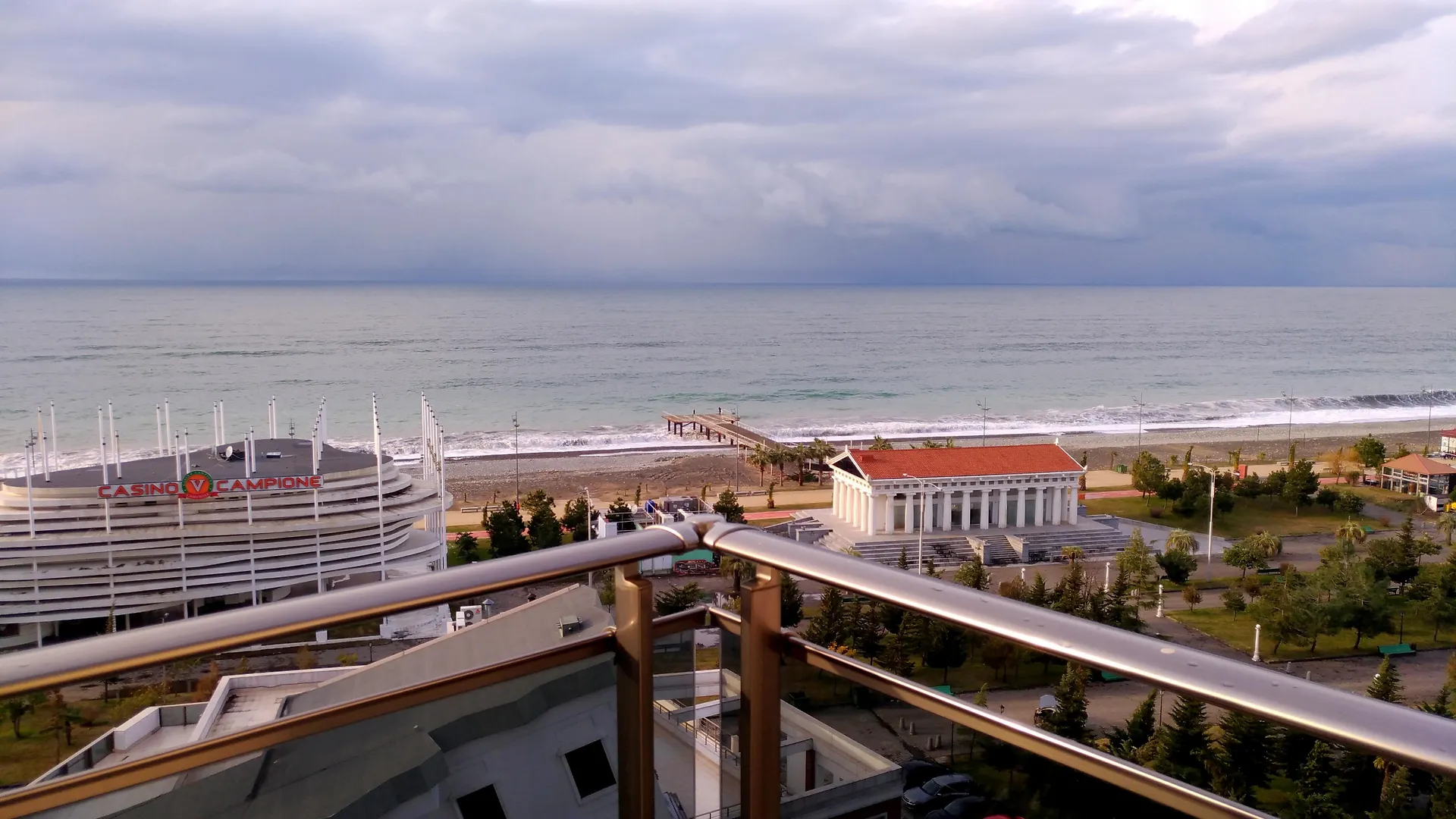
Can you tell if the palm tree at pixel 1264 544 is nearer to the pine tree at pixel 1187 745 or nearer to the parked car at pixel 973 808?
the pine tree at pixel 1187 745

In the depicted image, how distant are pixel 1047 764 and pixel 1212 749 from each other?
1204mm

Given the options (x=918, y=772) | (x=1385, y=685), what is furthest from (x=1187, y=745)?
(x=1385, y=685)

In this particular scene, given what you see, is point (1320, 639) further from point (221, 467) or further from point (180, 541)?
point (221, 467)

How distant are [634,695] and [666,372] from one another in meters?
60.5

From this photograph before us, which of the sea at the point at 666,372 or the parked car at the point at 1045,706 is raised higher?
the parked car at the point at 1045,706

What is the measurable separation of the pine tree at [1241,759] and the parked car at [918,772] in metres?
0.42

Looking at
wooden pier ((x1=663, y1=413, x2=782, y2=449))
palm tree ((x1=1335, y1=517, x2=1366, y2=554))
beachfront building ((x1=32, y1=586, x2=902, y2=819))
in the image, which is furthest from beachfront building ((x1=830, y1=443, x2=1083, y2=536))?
beachfront building ((x1=32, y1=586, x2=902, y2=819))

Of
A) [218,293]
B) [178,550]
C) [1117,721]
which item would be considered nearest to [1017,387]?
[178,550]

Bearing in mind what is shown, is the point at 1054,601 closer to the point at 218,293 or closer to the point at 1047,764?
the point at 1047,764

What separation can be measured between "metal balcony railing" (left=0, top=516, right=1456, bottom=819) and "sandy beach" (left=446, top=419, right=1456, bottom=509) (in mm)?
26985

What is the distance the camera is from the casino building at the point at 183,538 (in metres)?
16.9

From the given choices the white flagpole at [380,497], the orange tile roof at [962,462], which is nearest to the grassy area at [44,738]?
the white flagpole at [380,497]

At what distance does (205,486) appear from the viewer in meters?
17.4

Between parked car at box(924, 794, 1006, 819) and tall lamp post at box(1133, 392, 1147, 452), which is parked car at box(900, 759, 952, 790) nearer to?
parked car at box(924, 794, 1006, 819)
